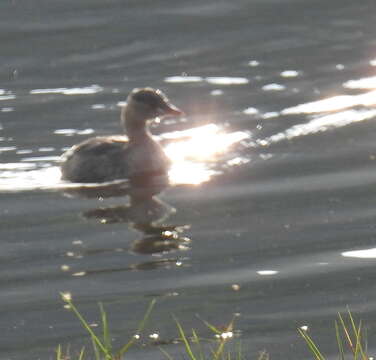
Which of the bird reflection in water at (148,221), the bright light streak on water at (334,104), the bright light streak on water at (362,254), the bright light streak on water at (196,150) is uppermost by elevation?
the bright light streak on water at (334,104)

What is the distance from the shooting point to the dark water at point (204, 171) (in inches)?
370

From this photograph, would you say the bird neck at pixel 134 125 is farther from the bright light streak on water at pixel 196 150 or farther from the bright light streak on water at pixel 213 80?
the bright light streak on water at pixel 213 80

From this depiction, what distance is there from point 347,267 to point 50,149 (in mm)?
5268

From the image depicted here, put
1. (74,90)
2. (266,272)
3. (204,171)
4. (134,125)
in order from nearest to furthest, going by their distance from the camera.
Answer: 1. (266,272)
2. (204,171)
3. (134,125)
4. (74,90)

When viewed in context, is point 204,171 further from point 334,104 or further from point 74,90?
point 74,90

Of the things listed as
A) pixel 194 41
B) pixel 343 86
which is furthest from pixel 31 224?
pixel 194 41

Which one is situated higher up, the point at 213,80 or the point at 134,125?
the point at 213,80

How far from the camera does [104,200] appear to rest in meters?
13.0

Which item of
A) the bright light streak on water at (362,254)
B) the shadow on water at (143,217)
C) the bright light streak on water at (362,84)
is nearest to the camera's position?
the bright light streak on water at (362,254)

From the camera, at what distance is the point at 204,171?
13688 millimetres

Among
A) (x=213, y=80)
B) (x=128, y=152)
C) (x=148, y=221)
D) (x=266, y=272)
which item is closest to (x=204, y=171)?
(x=128, y=152)

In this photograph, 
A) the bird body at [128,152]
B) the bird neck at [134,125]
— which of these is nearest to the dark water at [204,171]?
the bird body at [128,152]

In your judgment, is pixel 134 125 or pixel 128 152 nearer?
pixel 128 152

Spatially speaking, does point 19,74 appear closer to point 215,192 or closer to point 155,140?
point 155,140
